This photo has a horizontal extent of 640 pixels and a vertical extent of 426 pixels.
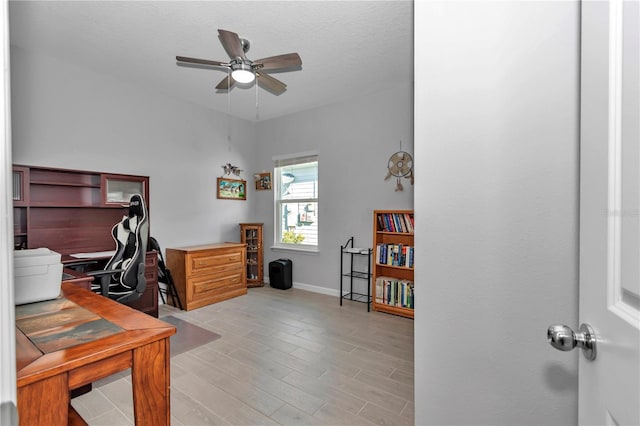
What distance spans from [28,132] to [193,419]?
3.11 m

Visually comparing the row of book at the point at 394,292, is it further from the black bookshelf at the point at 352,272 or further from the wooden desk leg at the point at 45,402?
the wooden desk leg at the point at 45,402

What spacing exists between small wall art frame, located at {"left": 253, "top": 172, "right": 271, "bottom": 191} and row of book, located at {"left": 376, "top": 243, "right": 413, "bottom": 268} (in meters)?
2.28

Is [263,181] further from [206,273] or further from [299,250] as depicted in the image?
[206,273]

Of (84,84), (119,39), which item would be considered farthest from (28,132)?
(119,39)

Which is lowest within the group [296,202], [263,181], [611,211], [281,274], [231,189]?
[281,274]

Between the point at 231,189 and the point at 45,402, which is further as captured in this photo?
the point at 231,189

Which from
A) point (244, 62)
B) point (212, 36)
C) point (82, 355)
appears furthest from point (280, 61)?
point (82, 355)

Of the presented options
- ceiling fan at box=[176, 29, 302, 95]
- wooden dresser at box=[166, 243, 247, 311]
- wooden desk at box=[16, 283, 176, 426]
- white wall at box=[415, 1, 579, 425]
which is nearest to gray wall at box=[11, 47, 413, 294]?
wooden dresser at box=[166, 243, 247, 311]

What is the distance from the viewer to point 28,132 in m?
2.88

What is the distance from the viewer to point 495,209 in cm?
92

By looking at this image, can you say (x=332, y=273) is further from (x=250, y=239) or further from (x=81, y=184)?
(x=81, y=184)

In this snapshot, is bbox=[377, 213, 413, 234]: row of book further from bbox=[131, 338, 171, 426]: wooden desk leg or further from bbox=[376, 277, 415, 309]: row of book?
bbox=[131, 338, 171, 426]: wooden desk leg

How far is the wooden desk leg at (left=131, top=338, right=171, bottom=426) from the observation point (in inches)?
A: 41.2

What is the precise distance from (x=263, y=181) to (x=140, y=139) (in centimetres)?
194
